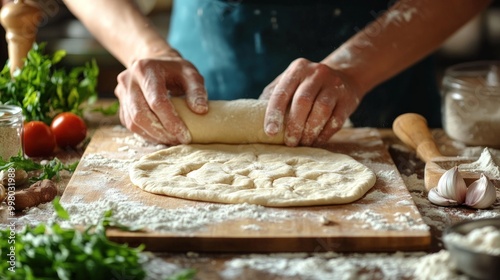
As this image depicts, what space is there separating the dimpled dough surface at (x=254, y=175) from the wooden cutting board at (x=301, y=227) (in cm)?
2

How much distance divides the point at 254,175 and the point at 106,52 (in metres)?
2.81

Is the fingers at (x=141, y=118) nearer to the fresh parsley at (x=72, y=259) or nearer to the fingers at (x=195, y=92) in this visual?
the fingers at (x=195, y=92)

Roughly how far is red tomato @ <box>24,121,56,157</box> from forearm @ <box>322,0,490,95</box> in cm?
87

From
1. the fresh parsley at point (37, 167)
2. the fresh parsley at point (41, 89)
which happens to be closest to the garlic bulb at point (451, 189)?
the fresh parsley at point (37, 167)

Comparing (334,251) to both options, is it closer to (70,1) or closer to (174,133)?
(174,133)

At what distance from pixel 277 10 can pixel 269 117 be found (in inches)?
24.8

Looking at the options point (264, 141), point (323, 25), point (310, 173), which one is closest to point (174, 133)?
point (264, 141)

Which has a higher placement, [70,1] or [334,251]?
[70,1]

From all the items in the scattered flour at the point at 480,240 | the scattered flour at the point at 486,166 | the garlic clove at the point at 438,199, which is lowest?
the garlic clove at the point at 438,199

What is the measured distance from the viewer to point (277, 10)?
8.54 ft

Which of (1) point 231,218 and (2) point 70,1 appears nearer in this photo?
(1) point 231,218

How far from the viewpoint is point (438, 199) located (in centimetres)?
176

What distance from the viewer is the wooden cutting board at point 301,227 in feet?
4.94

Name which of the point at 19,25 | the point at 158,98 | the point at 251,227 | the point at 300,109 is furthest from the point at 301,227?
the point at 19,25
